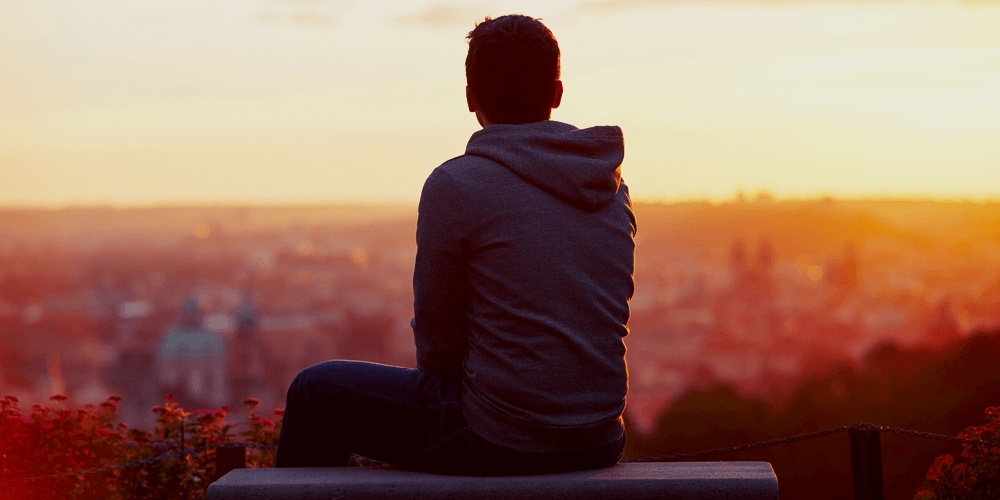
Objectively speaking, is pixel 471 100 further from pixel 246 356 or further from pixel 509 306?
pixel 246 356

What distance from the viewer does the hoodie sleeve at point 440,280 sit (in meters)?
2.79

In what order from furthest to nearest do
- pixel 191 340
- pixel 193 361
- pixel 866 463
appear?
pixel 191 340 < pixel 193 361 < pixel 866 463

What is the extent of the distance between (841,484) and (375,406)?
11.9 meters

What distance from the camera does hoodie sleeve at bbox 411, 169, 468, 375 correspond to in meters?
2.79

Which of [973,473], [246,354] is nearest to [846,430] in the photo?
[973,473]

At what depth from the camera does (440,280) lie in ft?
9.38

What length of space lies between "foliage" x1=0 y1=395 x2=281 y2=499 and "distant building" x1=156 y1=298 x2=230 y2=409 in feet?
214

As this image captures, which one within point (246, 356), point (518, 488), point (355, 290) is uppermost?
point (518, 488)

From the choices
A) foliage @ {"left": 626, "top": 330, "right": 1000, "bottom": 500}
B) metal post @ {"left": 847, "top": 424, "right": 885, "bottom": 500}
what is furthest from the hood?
Result: foliage @ {"left": 626, "top": 330, "right": 1000, "bottom": 500}

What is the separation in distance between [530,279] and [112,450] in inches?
106

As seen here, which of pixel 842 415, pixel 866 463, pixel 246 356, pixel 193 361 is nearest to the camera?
pixel 866 463

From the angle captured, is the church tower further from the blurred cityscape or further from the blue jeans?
the blue jeans

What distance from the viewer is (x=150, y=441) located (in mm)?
4949

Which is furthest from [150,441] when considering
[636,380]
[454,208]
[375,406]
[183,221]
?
[183,221]
